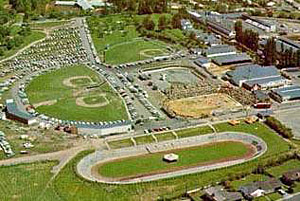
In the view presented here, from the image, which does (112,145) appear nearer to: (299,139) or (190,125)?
(190,125)

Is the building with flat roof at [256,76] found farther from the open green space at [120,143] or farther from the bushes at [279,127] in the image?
the open green space at [120,143]

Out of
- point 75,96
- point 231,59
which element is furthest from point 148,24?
point 75,96

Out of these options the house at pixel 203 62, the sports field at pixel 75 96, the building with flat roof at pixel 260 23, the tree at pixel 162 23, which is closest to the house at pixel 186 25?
the tree at pixel 162 23

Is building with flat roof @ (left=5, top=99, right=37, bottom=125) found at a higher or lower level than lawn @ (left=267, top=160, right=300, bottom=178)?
higher

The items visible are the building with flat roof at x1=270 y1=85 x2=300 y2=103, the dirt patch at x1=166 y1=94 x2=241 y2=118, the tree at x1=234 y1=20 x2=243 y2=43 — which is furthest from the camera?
the tree at x1=234 y1=20 x2=243 y2=43

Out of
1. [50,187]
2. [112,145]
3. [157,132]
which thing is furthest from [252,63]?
[50,187]

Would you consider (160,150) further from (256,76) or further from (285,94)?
(256,76)

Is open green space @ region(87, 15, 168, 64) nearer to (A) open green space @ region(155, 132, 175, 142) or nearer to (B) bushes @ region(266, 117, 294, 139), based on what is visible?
(A) open green space @ region(155, 132, 175, 142)

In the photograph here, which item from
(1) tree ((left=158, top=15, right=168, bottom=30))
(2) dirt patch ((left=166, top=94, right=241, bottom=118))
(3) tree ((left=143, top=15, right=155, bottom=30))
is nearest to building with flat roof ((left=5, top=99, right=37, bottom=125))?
(2) dirt patch ((left=166, top=94, right=241, bottom=118))
